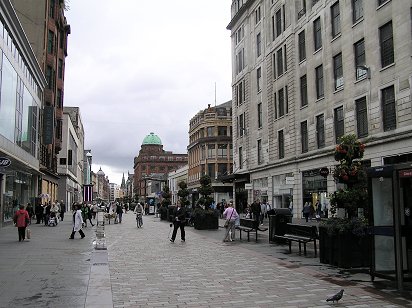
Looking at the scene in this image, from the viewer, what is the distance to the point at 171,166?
6777 inches

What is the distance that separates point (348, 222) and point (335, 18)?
2326 centimetres

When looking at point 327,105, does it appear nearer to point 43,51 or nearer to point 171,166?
point 43,51

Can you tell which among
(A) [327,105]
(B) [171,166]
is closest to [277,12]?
(A) [327,105]

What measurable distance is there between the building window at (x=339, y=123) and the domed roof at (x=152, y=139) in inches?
6065

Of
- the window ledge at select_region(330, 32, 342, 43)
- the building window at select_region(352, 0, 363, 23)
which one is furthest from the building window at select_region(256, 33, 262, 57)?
the building window at select_region(352, 0, 363, 23)

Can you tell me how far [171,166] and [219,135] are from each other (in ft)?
273

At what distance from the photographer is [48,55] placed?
4912 cm

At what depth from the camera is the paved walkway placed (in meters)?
7.92

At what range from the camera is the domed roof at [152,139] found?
182625 mm

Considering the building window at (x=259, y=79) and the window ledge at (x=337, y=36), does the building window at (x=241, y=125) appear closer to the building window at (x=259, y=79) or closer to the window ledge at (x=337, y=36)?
the building window at (x=259, y=79)

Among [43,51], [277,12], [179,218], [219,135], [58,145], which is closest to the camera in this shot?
[179,218]

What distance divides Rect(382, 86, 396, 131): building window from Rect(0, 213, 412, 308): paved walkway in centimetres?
1271

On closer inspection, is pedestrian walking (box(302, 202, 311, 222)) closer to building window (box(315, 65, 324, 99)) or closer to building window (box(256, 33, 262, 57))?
building window (box(315, 65, 324, 99))

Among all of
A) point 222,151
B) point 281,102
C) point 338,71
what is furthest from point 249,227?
point 222,151
